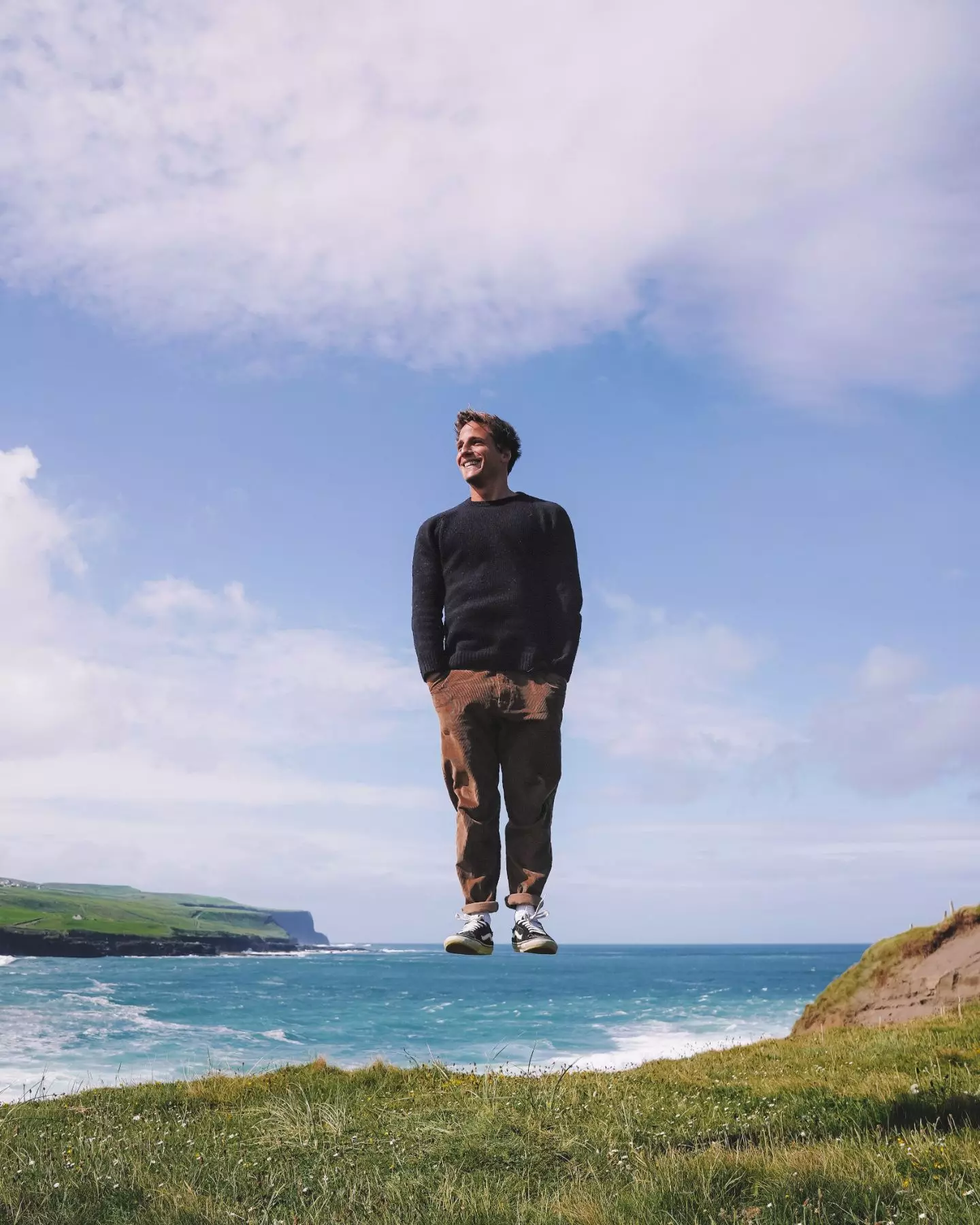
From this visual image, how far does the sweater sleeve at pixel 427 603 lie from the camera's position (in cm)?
538

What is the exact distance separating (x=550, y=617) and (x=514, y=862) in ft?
4.33

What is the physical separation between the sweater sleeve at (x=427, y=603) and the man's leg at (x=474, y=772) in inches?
8.2

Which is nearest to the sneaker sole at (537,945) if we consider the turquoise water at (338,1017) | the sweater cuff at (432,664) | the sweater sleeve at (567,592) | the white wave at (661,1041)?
the sweater sleeve at (567,592)

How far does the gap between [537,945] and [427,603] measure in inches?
76.1

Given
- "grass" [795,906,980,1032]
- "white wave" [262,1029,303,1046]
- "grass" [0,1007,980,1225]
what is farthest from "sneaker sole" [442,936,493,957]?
"white wave" [262,1029,303,1046]

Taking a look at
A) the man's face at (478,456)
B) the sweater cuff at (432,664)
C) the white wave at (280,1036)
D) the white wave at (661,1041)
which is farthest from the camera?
the white wave at (280,1036)

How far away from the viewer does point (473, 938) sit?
4812 millimetres

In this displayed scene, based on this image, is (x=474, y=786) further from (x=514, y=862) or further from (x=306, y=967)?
(x=306, y=967)

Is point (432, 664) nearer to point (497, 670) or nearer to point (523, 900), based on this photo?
point (497, 670)

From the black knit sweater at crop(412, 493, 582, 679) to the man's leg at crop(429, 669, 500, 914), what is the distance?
0.15 m

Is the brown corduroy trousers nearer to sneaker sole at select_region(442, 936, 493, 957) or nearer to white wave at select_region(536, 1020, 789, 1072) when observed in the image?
sneaker sole at select_region(442, 936, 493, 957)

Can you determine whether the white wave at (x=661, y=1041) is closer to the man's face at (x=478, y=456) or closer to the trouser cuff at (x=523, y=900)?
the trouser cuff at (x=523, y=900)

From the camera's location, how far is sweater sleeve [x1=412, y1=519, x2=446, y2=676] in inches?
212

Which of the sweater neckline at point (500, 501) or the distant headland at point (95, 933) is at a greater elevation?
the sweater neckline at point (500, 501)
